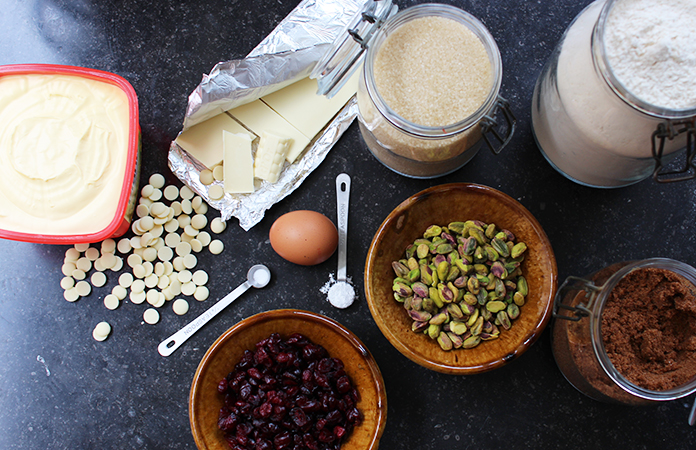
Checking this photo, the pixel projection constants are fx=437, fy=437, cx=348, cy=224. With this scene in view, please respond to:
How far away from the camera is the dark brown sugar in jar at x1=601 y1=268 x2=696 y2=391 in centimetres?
86

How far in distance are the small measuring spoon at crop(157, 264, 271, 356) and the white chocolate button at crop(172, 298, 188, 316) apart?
0.04 metres

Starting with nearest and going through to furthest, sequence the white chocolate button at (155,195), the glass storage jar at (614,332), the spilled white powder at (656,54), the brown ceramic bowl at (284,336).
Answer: the spilled white powder at (656,54), the glass storage jar at (614,332), the brown ceramic bowl at (284,336), the white chocolate button at (155,195)

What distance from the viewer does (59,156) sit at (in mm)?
1096

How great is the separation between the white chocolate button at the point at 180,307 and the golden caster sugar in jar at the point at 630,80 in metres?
1.02

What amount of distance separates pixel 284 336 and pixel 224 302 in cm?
21

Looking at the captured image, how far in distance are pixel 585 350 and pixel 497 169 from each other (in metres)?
0.48

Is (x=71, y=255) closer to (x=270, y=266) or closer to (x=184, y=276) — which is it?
(x=184, y=276)

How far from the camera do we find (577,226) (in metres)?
1.14

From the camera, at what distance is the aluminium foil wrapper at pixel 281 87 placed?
3.64 ft

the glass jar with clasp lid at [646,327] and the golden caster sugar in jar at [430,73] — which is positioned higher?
the golden caster sugar in jar at [430,73]

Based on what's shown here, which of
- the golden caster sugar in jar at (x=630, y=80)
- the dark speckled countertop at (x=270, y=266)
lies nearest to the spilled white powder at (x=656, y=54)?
the golden caster sugar in jar at (x=630, y=80)

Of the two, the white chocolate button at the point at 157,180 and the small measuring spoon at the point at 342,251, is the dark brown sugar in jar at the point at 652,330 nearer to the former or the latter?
the small measuring spoon at the point at 342,251

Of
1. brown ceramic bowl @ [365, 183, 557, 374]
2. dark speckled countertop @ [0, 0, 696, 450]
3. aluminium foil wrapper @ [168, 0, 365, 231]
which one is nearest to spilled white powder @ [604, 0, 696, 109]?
brown ceramic bowl @ [365, 183, 557, 374]

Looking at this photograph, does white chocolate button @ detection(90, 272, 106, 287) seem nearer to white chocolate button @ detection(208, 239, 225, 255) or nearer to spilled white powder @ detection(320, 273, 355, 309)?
white chocolate button @ detection(208, 239, 225, 255)
